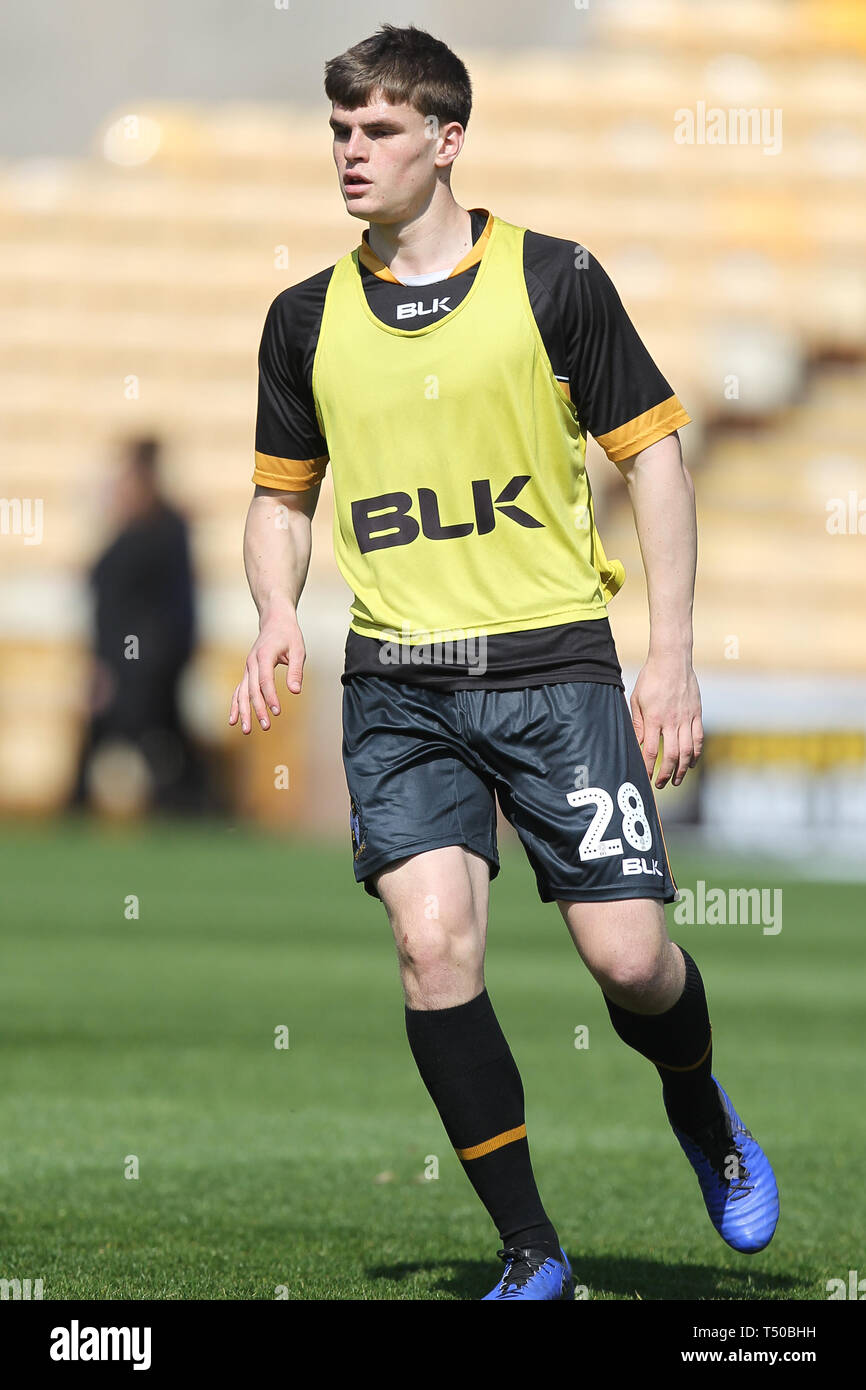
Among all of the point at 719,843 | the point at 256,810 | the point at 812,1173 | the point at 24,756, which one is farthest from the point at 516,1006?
the point at 24,756

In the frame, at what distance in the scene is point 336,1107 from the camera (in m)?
5.69

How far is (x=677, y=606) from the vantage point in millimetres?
3443

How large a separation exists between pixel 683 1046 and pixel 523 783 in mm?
618

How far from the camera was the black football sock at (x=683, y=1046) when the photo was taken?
11.8 feet

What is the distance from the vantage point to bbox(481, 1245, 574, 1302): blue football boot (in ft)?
10.5

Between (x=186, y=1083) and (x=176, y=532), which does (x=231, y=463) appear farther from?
(x=186, y=1083)

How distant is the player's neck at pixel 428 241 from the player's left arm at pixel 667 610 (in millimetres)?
482

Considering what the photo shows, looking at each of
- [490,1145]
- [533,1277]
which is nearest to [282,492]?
[490,1145]

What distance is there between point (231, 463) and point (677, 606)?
15.8m
